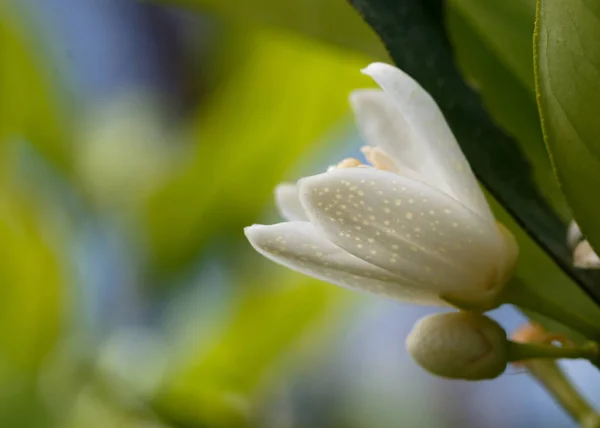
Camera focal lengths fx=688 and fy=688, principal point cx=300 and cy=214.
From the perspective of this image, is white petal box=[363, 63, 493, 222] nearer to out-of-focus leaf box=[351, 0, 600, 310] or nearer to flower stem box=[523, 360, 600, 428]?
out-of-focus leaf box=[351, 0, 600, 310]

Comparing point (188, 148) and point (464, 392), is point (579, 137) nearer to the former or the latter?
point (188, 148)

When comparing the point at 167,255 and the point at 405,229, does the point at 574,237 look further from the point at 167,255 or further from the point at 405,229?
the point at 167,255

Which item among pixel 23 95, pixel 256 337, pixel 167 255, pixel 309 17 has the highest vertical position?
pixel 23 95

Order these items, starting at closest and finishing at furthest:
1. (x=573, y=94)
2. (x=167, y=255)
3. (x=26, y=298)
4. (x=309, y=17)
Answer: (x=573, y=94) < (x=309, y=17) < (x=26, y=298) < (x=167, y=255)

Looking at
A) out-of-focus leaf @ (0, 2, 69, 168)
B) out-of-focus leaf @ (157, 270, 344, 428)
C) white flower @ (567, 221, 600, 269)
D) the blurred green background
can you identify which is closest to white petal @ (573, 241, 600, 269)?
white flower @ (567, 221, 600, 269)

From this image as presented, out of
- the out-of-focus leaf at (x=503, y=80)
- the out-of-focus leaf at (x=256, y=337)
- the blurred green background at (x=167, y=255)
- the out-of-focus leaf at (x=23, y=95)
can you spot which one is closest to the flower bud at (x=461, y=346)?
the out-of-focus leaf at (x=503, y=80)

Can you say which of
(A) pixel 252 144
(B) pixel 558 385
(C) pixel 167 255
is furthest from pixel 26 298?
(B) pixel 558 385
